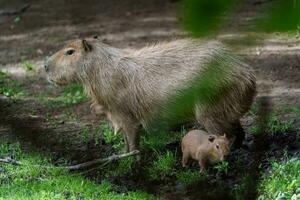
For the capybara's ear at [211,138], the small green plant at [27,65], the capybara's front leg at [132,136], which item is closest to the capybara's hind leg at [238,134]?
→ the capybara's ear at [211,138]

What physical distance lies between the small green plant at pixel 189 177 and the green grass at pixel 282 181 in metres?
0.62

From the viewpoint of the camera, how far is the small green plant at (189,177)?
5.34 metres

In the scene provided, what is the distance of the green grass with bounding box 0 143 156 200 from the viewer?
4.96 m

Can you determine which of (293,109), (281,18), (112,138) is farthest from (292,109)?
(281,18)

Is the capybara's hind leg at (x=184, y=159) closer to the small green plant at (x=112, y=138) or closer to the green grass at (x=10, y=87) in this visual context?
the small green plant at (x=112, y=138)

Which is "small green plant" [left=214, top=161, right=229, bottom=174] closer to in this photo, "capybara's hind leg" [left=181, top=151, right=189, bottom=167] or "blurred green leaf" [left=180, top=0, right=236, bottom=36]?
"capybara's hind leg" [left=181, top=151, right=189, bottom=167]

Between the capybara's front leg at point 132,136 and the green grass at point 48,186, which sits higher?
the capybara's front leg at point 132,136

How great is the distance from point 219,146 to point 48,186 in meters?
1.29

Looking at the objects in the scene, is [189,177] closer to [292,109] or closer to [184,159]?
[184,159]

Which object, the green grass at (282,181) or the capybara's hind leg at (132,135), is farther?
the capybara's hind leg at (132,135)

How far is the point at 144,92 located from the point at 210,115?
1.99 feet

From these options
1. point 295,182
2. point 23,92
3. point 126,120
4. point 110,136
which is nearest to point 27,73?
point 23,92

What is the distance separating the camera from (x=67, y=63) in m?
5.86

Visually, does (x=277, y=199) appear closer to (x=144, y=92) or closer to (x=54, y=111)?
(x=144, y=92)
